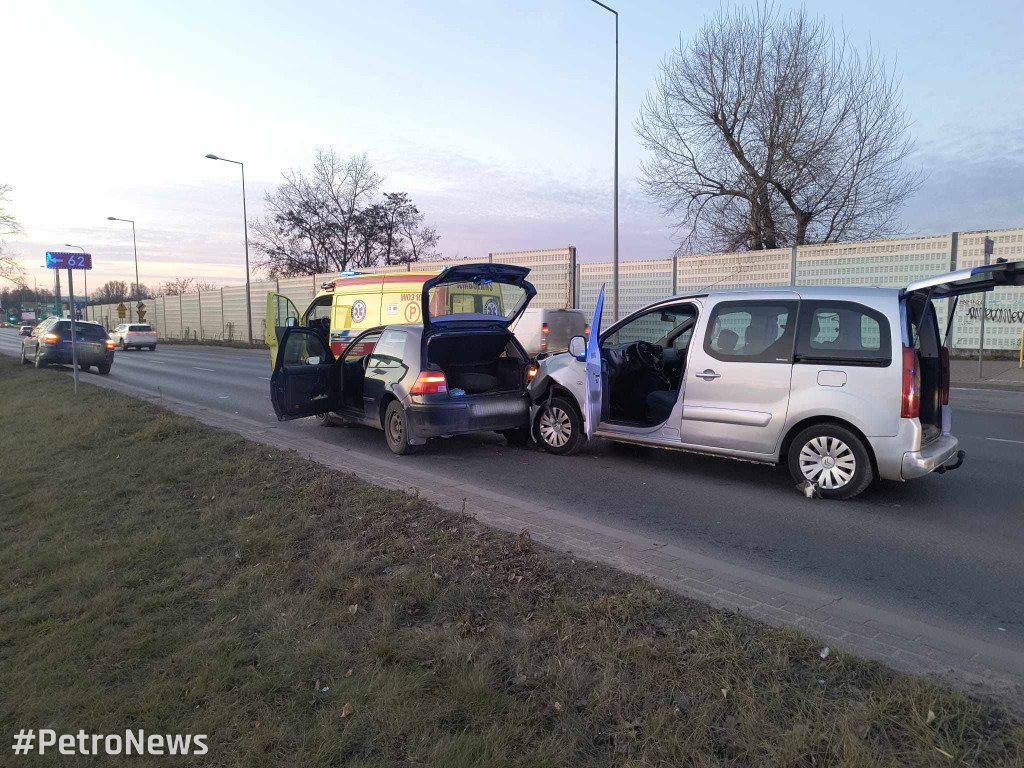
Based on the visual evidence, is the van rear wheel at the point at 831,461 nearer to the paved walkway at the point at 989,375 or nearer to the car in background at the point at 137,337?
Answer: the paved walkway at the point at 989,375

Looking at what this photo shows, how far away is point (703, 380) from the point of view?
22.9 ft

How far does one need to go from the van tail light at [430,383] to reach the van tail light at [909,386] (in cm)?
466

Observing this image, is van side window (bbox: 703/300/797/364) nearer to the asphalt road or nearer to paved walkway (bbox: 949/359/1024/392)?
the asphalt road

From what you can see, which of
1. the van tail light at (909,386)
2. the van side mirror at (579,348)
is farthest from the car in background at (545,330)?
the van tail light at (909,386)

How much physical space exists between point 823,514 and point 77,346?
70.3ft

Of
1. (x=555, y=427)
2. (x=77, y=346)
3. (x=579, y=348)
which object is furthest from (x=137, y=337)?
(x=579, y=348)

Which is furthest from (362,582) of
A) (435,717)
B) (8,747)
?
(8,747)

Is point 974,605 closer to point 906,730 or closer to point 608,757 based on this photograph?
point 906,730

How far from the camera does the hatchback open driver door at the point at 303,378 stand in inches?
363

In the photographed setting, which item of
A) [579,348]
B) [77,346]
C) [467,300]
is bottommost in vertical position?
[77,346]

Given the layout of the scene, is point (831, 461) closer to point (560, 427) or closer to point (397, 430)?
point (560, 427)

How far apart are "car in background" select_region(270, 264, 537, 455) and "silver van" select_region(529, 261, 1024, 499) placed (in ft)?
4.87

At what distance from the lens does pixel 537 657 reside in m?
3.32

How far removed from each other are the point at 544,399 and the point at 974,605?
522cm
